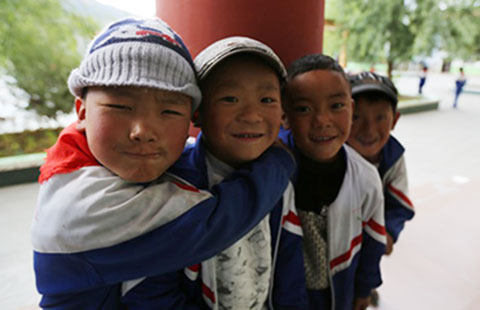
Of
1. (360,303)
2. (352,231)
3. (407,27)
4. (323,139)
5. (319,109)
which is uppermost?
(407,27)

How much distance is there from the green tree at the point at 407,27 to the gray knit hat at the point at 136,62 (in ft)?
35.1

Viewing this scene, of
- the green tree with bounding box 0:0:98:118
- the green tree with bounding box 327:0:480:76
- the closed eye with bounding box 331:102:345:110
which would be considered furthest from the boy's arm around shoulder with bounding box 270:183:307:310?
the green tree with bounding box 327:0:480:76

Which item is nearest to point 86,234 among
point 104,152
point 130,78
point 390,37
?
point 104,152

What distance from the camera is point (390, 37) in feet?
32.2

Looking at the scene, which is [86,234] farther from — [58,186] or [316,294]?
[316,294]

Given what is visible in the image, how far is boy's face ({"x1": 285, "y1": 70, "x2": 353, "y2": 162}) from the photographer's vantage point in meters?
1.13

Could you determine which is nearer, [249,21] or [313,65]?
[313,65]

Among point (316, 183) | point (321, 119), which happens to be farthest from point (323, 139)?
point (316, 183)

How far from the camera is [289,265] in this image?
1189 mm

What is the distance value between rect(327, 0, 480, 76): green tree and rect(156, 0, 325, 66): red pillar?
985cm

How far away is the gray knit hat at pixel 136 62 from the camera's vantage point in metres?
0.77

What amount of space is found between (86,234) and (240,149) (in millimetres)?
496

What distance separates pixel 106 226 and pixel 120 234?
0.04 metres

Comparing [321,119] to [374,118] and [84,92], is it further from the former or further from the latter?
[84,92]
